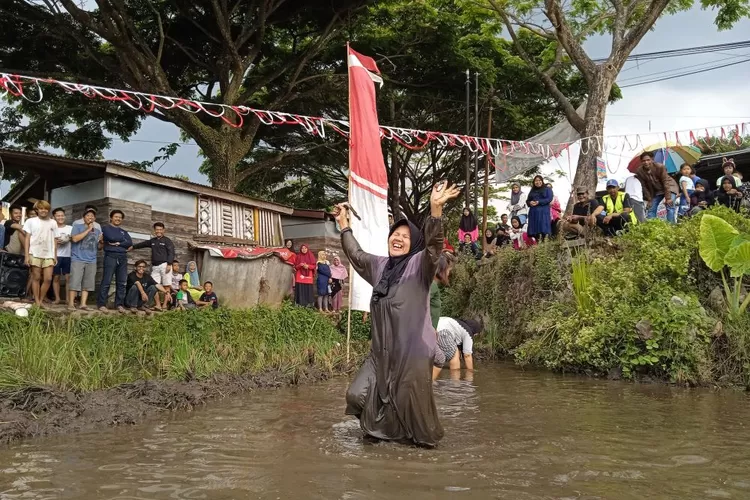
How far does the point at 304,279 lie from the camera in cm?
1644

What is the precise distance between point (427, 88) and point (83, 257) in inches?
544

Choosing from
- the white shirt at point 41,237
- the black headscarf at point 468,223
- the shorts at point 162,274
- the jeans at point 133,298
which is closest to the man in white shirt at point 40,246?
the white shirt at point 41,237

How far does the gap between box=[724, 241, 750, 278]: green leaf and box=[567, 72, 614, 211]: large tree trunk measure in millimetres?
6934

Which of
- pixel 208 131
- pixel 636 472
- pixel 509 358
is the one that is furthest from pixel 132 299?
pixel 636 472

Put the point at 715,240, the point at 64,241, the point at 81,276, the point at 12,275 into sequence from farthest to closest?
1. the point at 64,241
2. the point at 81,276
3. the point at 12,275
4. the point at 715,240

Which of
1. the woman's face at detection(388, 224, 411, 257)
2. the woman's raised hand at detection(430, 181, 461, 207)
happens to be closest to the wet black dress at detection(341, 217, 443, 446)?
the woman's face at detection(388, 224, 411, 257)

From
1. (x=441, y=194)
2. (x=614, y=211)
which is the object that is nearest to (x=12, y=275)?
(x=441, y=194)

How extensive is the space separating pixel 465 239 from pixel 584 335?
6.41 meters

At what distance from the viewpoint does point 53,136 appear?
19.6 m

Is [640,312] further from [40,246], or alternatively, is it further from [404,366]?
[40,246]

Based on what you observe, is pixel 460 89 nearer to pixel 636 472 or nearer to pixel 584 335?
pixel 584 335

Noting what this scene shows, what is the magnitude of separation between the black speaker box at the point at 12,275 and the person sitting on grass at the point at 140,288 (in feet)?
5.59

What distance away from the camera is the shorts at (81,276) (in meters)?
11.5

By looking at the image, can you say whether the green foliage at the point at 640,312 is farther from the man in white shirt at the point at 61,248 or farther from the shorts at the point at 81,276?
the man in white shirt at the point at 61,248
